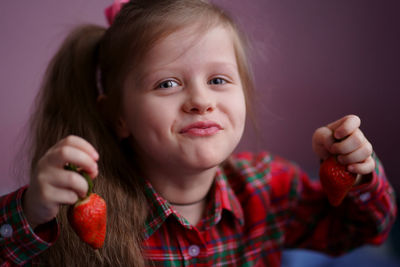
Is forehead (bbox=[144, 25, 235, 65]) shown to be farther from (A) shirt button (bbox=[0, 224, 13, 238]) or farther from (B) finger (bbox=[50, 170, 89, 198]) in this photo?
(A) shirt button (bbox=[0, 224, 13, 238])

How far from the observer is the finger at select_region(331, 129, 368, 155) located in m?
0.87

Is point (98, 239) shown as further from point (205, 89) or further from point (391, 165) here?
point (391, 165)

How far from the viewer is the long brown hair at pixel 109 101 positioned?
2.99ft

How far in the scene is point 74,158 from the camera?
0.70 metres

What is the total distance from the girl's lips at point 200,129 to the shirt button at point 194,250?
280mm

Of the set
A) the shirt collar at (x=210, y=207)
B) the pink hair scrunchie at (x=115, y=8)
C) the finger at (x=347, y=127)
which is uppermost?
the pink hair scrunchie at (x=115, y=8)

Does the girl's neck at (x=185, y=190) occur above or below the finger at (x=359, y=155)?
below

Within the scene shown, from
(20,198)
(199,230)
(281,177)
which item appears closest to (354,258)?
(281,177)

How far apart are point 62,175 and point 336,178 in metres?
0.53

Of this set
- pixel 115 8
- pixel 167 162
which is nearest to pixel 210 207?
pixel 167 162

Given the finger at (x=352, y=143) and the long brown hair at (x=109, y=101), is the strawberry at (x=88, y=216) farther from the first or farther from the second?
the finger at (x=352, y=143)

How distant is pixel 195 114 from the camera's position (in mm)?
886

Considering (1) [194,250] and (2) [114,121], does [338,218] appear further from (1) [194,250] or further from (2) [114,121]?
(2) [114,121]

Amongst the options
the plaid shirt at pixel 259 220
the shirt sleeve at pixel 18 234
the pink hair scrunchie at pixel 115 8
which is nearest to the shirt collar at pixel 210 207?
the plaid shirt at pixel 259 220
